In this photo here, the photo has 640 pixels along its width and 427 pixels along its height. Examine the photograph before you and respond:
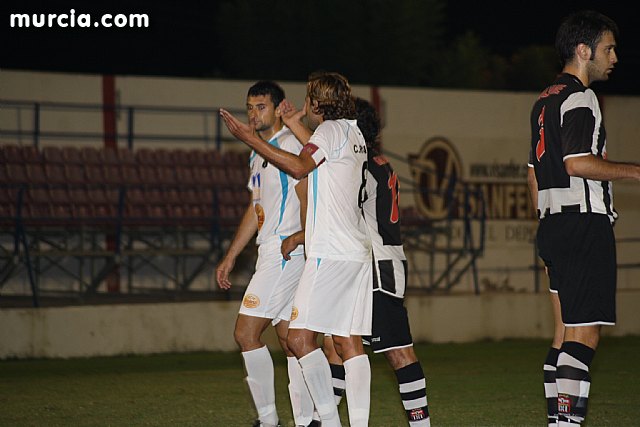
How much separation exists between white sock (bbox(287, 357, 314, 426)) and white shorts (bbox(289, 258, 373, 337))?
0.89 m

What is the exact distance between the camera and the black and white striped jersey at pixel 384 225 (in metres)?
6.07

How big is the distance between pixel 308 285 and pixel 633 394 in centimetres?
421

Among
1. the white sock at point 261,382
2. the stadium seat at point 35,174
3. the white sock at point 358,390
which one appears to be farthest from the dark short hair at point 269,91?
the stadium seat at point 35,174

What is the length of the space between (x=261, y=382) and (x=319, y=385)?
2.68 feet

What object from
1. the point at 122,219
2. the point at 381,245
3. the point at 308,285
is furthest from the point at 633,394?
the point at 122,219

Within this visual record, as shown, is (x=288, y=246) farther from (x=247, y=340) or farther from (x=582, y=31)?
(x=582, y=31)

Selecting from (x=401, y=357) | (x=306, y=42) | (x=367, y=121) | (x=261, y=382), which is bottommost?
(x=261, y=382)

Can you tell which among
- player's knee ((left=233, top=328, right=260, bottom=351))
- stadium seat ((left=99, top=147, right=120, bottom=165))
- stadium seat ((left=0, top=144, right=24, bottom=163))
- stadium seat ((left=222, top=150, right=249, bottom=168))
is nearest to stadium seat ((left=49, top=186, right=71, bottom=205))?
stadium seat ((left=0, top=144, right=24, bottom=163))

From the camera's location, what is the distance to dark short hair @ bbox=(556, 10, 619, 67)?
532 cm

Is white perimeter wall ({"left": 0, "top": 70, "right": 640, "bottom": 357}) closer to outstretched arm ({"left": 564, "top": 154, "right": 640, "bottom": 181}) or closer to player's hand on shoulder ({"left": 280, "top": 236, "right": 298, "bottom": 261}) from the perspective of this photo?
player's hand on shoulder ({"left": 280, "top": 236, "right": 298, "bottom": 261})

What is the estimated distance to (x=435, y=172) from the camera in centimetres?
1991

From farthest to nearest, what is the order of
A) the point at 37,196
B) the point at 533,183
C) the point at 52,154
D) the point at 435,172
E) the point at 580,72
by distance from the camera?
the point at 435,172 < the point at 52,154 < the point at 37,196 < the point at 533,183 < the point at 580,72

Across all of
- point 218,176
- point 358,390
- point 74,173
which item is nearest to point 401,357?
point 358,390

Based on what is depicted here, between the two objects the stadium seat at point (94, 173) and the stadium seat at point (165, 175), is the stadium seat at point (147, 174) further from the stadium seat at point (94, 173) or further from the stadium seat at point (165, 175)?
the stadium seat at point (94, 173)
